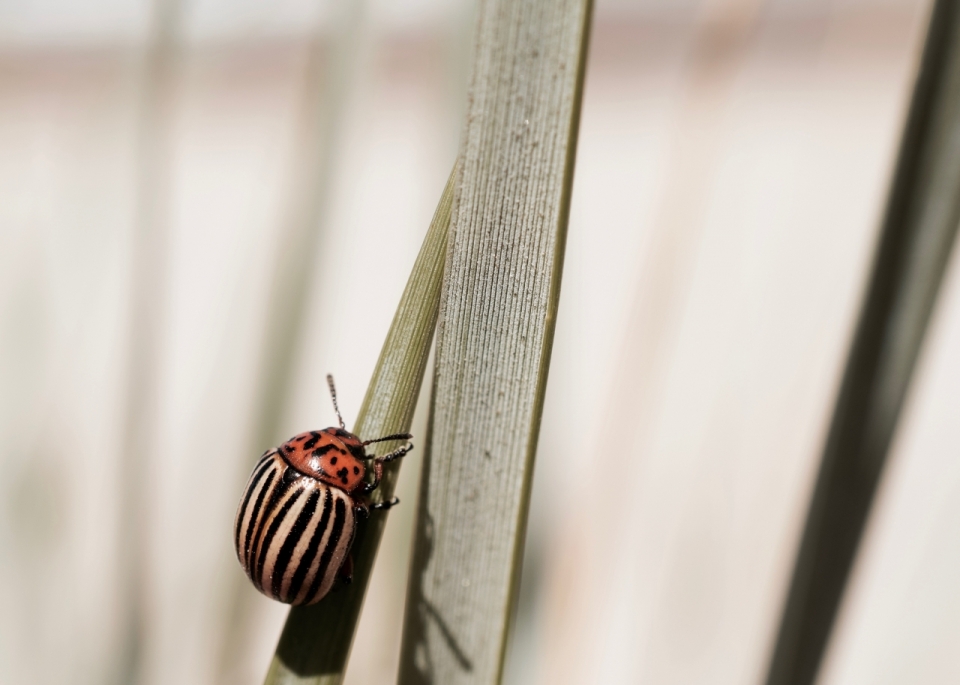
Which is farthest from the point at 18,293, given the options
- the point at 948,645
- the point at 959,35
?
the point at 948,645

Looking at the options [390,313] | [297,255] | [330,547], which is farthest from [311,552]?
[390,313]

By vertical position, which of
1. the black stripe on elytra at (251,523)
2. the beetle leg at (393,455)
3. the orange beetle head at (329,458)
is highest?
the beetle leg at (393,455)

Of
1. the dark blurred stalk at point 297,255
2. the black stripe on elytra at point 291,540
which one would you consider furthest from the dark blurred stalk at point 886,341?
the dark blurred stalk at point 297,255

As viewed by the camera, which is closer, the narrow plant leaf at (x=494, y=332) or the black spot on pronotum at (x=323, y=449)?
the narrow plant leaf at (x=494, y=332)

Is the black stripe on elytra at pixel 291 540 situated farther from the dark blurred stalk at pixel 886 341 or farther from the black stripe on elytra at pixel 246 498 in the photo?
the dark blurred stalk at pixel 886 341

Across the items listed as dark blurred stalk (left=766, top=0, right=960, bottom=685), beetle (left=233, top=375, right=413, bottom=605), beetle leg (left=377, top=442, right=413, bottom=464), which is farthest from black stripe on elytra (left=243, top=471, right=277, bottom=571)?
dark blurred stalk (left=766, top=0, right=960, bottom=685)

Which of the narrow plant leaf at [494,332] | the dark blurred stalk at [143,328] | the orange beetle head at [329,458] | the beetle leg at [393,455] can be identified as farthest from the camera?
the dark blurred stalk at [143,328]

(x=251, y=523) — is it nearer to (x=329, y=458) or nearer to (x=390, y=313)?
(x=329, y=458)

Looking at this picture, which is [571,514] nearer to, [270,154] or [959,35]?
[959,35]
